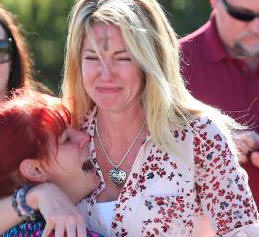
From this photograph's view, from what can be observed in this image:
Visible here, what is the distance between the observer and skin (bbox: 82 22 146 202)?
280 centimetres

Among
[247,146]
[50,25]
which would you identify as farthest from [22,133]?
[50,25]

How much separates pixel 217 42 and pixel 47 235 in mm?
1580

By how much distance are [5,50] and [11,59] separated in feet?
0.25

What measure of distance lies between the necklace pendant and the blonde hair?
6.8 inches

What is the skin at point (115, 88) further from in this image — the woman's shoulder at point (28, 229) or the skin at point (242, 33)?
the skin at point (242, 33)

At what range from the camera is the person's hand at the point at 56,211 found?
2648 mm

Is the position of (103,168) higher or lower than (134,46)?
lower

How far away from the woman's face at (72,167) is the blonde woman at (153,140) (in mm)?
55

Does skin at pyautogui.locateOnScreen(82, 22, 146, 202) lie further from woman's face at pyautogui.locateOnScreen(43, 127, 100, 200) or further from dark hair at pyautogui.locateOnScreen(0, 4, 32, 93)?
dark hair at pyautogui.locateOnScreen(0, 4, 32, 93)

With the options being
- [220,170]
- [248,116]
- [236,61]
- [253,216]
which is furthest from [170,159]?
[236,61]

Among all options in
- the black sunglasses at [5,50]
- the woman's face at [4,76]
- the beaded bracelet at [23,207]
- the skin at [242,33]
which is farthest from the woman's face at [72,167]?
the skin at [242,33]

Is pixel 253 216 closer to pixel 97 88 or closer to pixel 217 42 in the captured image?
pixel 97 88

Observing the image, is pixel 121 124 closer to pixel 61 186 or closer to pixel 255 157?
pixel 61 186

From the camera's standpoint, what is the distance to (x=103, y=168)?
3.00m
